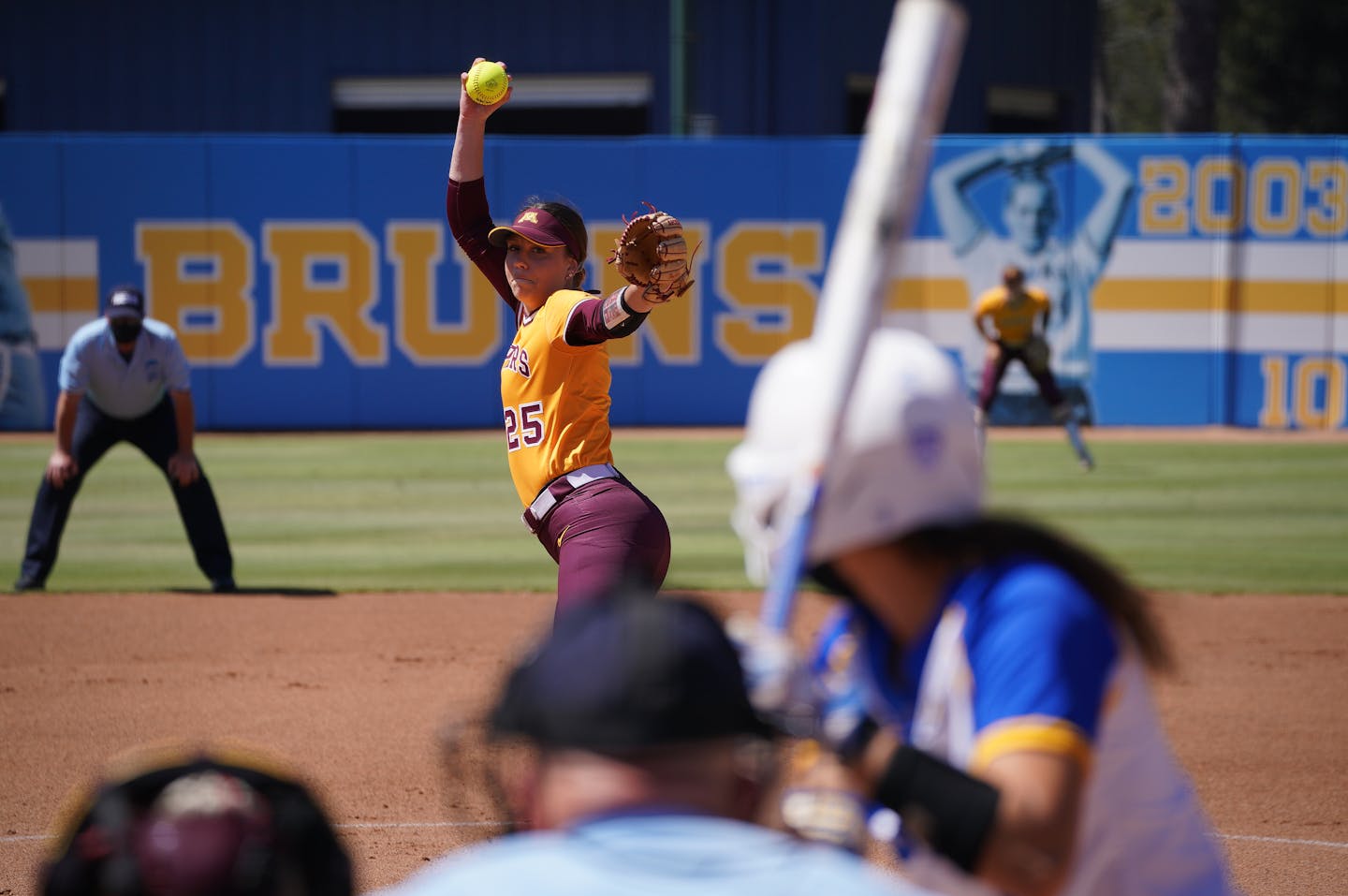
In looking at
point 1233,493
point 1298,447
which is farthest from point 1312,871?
point 1298,447

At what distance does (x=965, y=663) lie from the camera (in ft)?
7.48

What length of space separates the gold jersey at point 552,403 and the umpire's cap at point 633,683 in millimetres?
4502

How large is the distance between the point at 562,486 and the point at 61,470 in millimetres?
5703

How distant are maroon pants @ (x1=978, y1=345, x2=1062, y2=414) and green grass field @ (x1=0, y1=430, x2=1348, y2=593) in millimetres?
713

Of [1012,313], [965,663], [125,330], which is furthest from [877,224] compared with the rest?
[1012,313]

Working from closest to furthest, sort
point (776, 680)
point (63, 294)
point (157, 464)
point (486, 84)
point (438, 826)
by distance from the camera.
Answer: point (776, 680)
point (438, 826)
point (486, 84)
point (157, 464)
point (63, 294)

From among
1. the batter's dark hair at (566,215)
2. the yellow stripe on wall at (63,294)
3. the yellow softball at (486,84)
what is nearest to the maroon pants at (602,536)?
the batter's dark hair at (566,215)

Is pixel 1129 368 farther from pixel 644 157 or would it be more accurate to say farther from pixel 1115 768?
pixel 1115 768

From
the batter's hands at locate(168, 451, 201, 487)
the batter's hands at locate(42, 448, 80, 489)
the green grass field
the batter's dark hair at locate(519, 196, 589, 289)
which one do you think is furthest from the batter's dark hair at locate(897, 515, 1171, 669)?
the batter's hands at locate(42, 448, 80, 489)

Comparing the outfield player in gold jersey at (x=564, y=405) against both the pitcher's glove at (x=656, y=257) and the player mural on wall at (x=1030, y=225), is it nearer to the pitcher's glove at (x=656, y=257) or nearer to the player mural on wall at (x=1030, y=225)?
the pitcher's glove at (x=656, y=257)

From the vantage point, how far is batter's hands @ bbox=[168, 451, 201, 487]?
1088cm

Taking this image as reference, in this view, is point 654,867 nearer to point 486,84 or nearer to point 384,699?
point 486,84

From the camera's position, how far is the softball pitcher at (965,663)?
7.13 ft

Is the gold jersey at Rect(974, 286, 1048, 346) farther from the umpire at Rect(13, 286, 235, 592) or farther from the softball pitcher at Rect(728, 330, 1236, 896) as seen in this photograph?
the softball pitcher at Rect(728, 330, 1236, 896)
